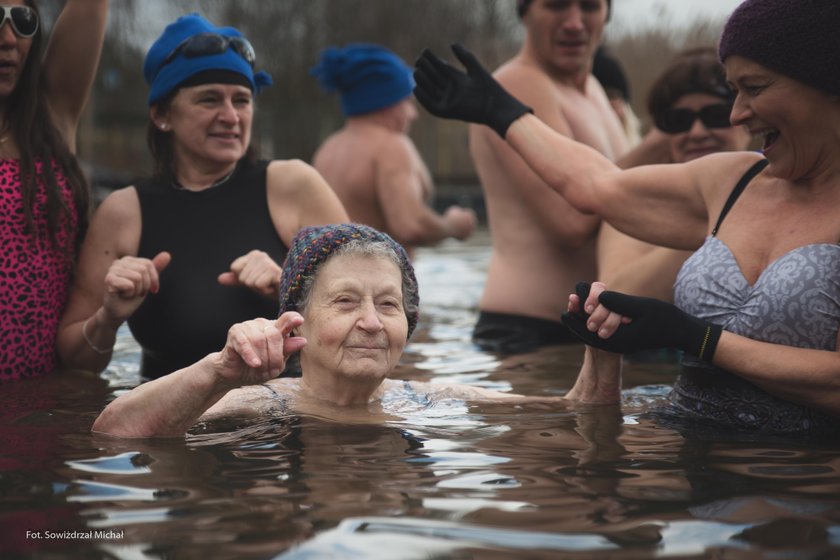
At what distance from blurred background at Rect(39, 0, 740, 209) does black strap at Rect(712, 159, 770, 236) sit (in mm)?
14645

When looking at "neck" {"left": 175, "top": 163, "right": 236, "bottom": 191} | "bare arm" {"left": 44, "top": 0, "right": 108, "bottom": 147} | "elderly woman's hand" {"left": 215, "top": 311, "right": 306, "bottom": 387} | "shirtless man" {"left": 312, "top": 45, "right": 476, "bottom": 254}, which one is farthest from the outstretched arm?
"shirtless man" {"left": 312, "top": 45, "right": 476, "bottom": 254}

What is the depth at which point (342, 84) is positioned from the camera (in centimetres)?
847

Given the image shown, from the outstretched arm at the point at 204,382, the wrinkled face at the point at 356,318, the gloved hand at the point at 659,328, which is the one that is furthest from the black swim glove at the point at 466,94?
the outstretched arm at the point at 204,382

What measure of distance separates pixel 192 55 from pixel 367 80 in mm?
3433

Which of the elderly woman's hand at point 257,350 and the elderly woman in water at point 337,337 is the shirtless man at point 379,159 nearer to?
the elderly woman in water at point 337,337

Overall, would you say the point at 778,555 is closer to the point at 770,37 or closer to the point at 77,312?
the point at 770,37

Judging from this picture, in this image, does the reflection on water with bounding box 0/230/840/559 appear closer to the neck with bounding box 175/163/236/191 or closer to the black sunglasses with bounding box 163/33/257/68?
the neck with bounding box 175/163/236/191

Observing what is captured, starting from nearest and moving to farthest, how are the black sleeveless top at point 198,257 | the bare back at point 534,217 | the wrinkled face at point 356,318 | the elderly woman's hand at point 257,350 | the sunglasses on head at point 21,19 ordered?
the elderly woman's hand at point 257,350
the wrinkled face at point 356,318
the sunglasses on head at point 21,19
the black sleeveless top at point 198,257
the bare back at point 534,217

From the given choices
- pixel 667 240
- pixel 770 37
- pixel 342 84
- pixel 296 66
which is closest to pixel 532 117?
pixel 667 240

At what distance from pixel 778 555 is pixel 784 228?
1531 millimetres

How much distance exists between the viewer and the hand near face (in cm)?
446

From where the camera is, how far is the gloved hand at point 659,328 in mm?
3742

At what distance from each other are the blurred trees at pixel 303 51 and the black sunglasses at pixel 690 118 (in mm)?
14517

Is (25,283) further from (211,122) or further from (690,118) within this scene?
(690,118)
